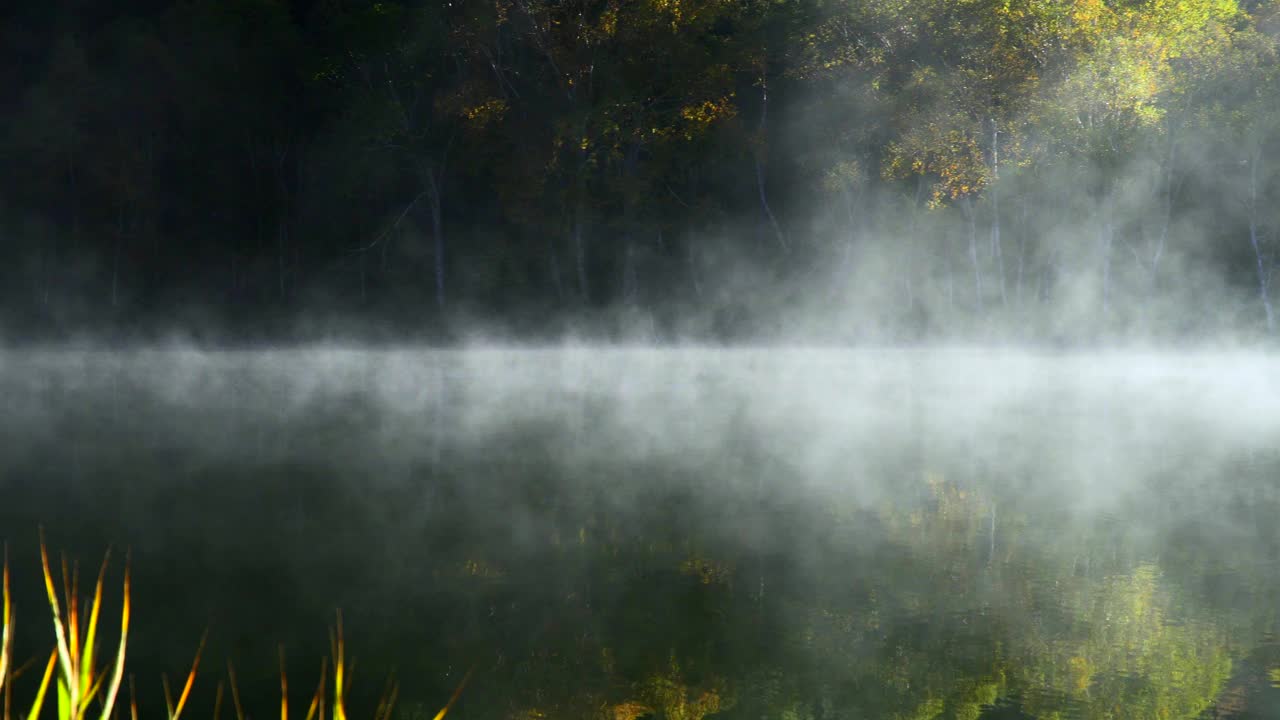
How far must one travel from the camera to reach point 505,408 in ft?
56.3

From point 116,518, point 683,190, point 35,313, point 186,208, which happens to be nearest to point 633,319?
point 683,190

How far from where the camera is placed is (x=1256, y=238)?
35344 mm

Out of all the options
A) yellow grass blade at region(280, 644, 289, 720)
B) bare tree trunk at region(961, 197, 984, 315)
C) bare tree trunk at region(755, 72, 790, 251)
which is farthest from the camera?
bare tree trunk at region(755, 72, 790, 251)

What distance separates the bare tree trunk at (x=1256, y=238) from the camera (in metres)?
34.1

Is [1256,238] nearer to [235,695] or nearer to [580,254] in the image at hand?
[580,254]

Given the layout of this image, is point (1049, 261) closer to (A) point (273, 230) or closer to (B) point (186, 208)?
(A) point (273, 230)

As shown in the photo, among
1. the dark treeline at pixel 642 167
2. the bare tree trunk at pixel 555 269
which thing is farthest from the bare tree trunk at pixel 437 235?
the bare tree trunk at pixel 555 269

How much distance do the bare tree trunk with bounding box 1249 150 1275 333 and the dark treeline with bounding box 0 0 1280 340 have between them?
271 mm

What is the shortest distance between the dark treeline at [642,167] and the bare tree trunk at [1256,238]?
0.27m

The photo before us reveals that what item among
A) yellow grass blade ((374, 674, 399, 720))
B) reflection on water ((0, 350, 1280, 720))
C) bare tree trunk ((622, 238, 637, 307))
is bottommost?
yellow grass blade ((374, 674, 399, 720))

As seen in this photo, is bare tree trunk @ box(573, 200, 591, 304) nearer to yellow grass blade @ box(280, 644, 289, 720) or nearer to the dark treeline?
the dark treeline

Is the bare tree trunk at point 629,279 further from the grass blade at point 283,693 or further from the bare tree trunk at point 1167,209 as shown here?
Result: the grass blade at point 283,693

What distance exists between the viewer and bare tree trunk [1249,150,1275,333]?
→ 34062 millimetres

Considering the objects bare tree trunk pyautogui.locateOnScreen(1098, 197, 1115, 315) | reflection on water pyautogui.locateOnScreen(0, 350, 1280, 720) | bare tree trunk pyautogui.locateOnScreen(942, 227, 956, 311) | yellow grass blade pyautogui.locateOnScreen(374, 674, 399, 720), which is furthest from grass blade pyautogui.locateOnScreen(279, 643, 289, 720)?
bare tree trunk pyautogui.locateOnScreen(942, 227, 956, 311)
